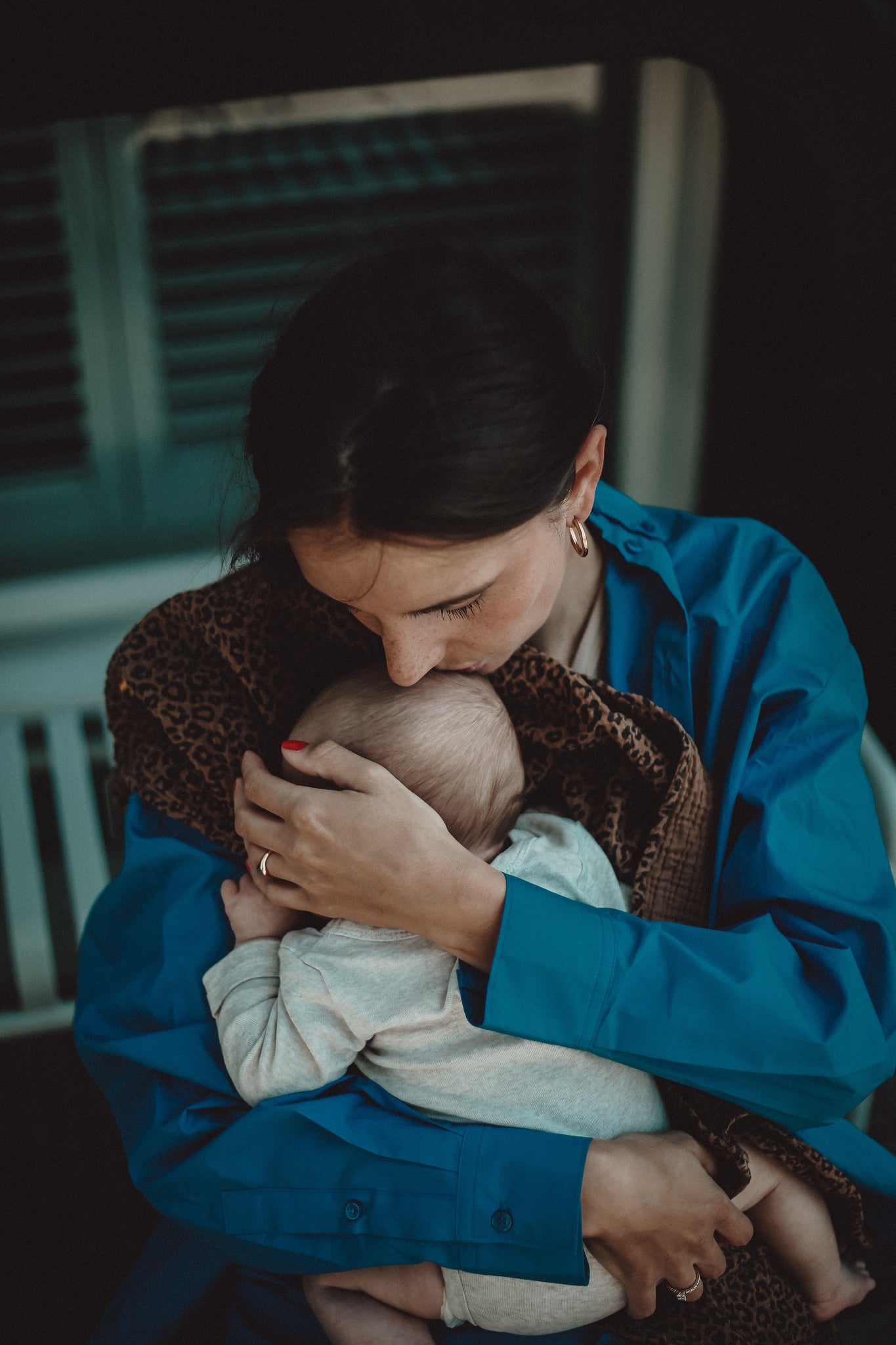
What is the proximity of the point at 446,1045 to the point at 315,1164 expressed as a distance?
0.67 ft

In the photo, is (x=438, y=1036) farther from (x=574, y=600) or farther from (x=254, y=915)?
(x=574, y=600)

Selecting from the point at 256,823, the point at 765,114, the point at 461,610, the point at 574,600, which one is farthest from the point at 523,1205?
the point at 765,114

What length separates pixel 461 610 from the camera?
1.26 m

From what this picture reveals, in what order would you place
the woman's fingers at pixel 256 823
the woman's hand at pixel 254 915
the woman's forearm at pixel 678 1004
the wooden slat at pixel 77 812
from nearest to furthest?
the woman's forearm at pixel 678 1004
the woman's fingers at pixel 256 823
the woman's hand at pixel 254 915
the wooden slat at pixel 77 812

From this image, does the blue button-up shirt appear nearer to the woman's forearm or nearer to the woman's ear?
the woman's forearm

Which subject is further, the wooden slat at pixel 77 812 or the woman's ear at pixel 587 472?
the wooden slat at pixel 77 812

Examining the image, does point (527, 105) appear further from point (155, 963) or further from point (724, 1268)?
point (724, 1268)

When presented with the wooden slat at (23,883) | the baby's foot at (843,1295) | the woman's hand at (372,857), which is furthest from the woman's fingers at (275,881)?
the wooden slat at (23,883)

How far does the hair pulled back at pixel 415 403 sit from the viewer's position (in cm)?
109

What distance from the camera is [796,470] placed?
7.45ft

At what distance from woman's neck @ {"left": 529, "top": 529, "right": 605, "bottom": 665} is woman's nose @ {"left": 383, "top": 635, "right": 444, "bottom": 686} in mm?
299

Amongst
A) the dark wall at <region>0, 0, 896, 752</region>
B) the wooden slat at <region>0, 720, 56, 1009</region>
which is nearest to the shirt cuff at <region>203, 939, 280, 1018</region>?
the wooden slat at <region>0, 720, 56, 1009</region>

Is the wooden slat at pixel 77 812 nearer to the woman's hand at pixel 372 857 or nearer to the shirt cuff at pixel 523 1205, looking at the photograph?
the woman's hand at pixel 372 857

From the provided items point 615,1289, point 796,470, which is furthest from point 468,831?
point 796,470
